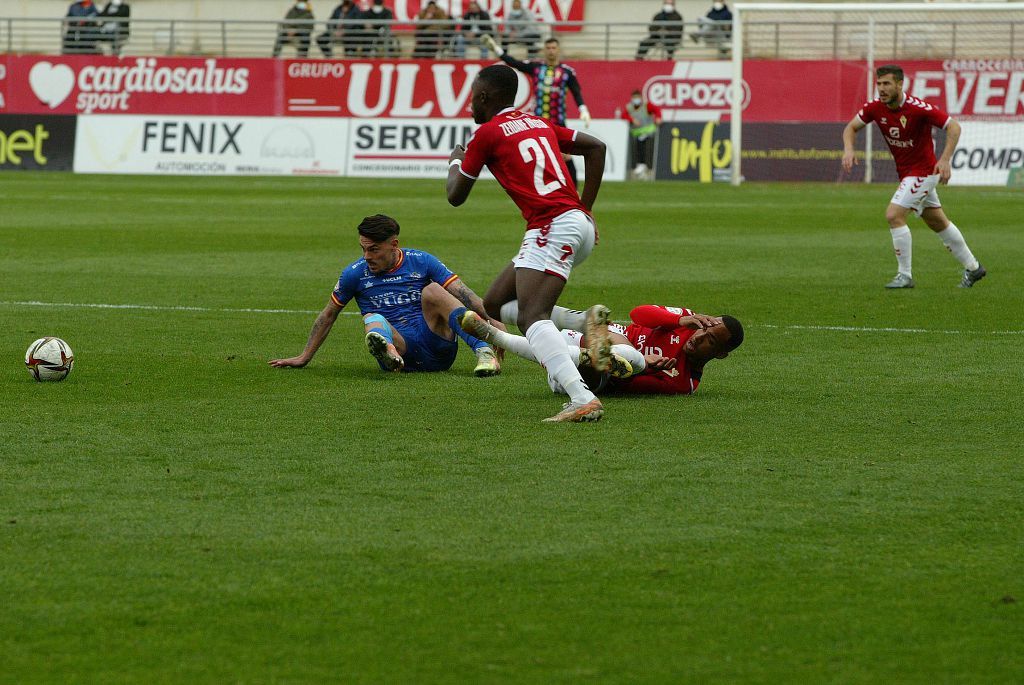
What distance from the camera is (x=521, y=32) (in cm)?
3800

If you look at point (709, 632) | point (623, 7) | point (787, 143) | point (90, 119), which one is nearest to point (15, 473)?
point (709, 632)

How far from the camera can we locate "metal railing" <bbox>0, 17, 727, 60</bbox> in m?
36.7

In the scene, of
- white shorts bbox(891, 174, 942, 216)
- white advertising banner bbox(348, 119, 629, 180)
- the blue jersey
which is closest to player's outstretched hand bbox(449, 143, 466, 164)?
the blue jersey

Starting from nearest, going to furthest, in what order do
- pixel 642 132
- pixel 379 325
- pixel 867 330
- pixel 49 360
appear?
pixel 49 360 < pixel 379 325 < pixel 867 330 < pixel 642 132

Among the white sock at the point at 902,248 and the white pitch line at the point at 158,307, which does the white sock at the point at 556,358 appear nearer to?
the white pitch line at the point at 158,307

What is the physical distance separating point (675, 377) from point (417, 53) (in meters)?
31.3

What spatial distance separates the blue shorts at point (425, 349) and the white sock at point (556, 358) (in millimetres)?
1648

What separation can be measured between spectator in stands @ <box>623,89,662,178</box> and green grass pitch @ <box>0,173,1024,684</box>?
66.5ft

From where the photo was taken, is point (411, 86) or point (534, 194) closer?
point (534, 194)

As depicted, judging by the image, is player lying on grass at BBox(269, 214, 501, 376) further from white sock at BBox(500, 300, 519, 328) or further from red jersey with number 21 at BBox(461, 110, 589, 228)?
red jersey with number 21 at BBox(461, 110, 589, 228)

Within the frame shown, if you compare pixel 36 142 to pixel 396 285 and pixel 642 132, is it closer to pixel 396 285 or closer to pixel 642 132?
pixel 642 132

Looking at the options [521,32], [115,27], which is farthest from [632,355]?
[115,27]

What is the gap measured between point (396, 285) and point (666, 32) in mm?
28750

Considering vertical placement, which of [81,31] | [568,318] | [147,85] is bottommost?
[568,318]
